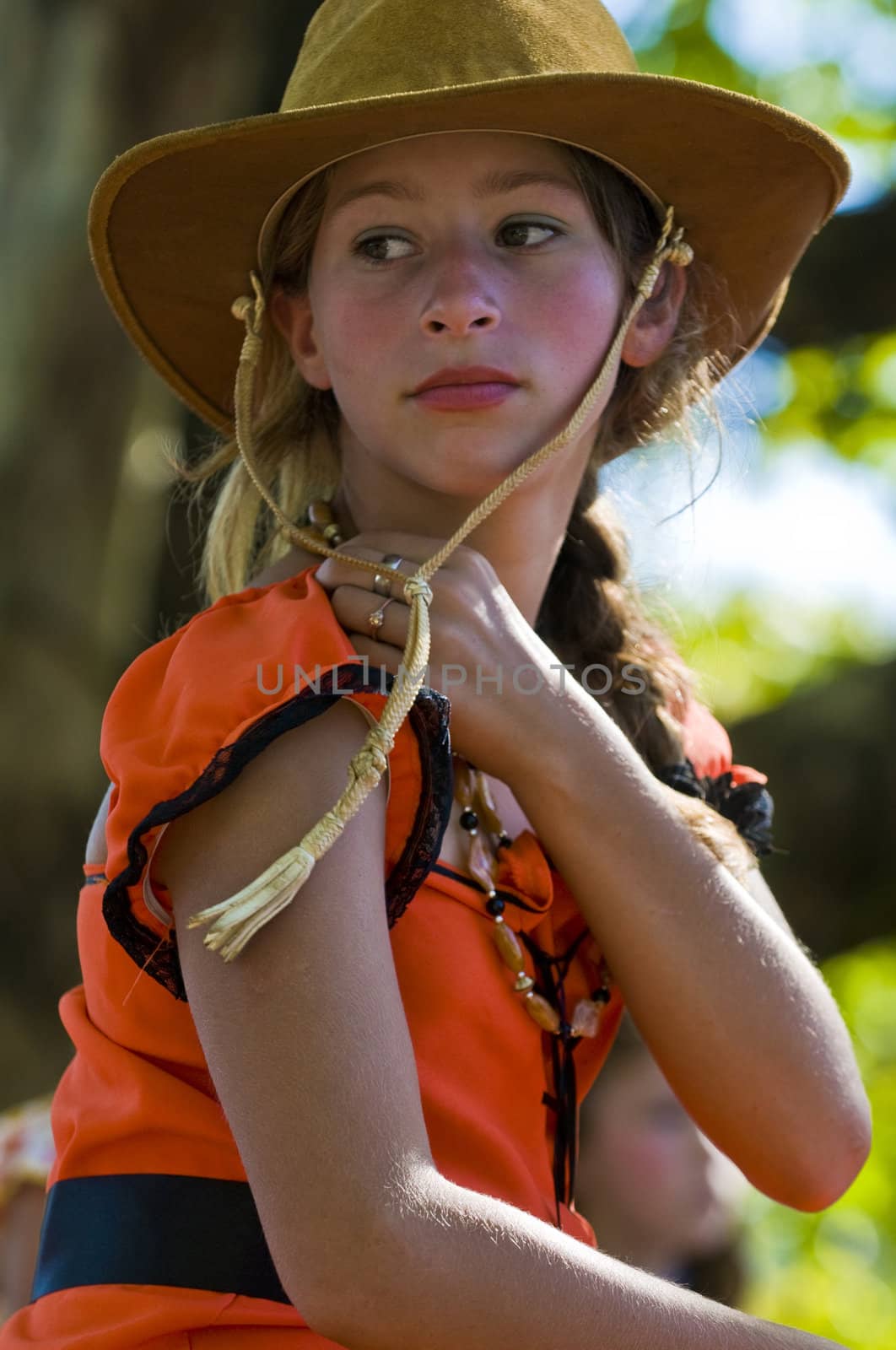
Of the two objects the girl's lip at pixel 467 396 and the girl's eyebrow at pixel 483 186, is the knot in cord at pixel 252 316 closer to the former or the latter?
the girl's eyebrow at pixel 483 186

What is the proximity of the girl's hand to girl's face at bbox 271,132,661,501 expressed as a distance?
15cm

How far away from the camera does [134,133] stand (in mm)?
4840

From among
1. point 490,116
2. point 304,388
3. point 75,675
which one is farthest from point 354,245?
point 75,675

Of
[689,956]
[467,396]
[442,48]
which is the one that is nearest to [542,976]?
[689,956]

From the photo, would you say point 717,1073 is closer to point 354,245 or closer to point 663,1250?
point 354,245

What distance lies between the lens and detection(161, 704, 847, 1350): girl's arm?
1532 mm

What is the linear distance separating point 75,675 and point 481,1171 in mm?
3142

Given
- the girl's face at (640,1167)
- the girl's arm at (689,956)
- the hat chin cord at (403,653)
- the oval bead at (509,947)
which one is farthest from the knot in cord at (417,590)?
the girl's face at (640,1167)

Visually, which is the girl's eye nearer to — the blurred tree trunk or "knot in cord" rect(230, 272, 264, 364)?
"knot in cord" rect(230, 272, 264, 364)

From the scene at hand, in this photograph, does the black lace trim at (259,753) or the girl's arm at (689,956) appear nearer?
the black lace trim at (259,753)

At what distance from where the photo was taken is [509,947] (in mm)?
2018

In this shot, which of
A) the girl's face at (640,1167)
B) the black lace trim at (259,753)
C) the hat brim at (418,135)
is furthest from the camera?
the girl's face at (640,1167)

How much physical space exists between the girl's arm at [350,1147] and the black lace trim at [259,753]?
37mm

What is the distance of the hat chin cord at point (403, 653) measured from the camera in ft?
5.20
